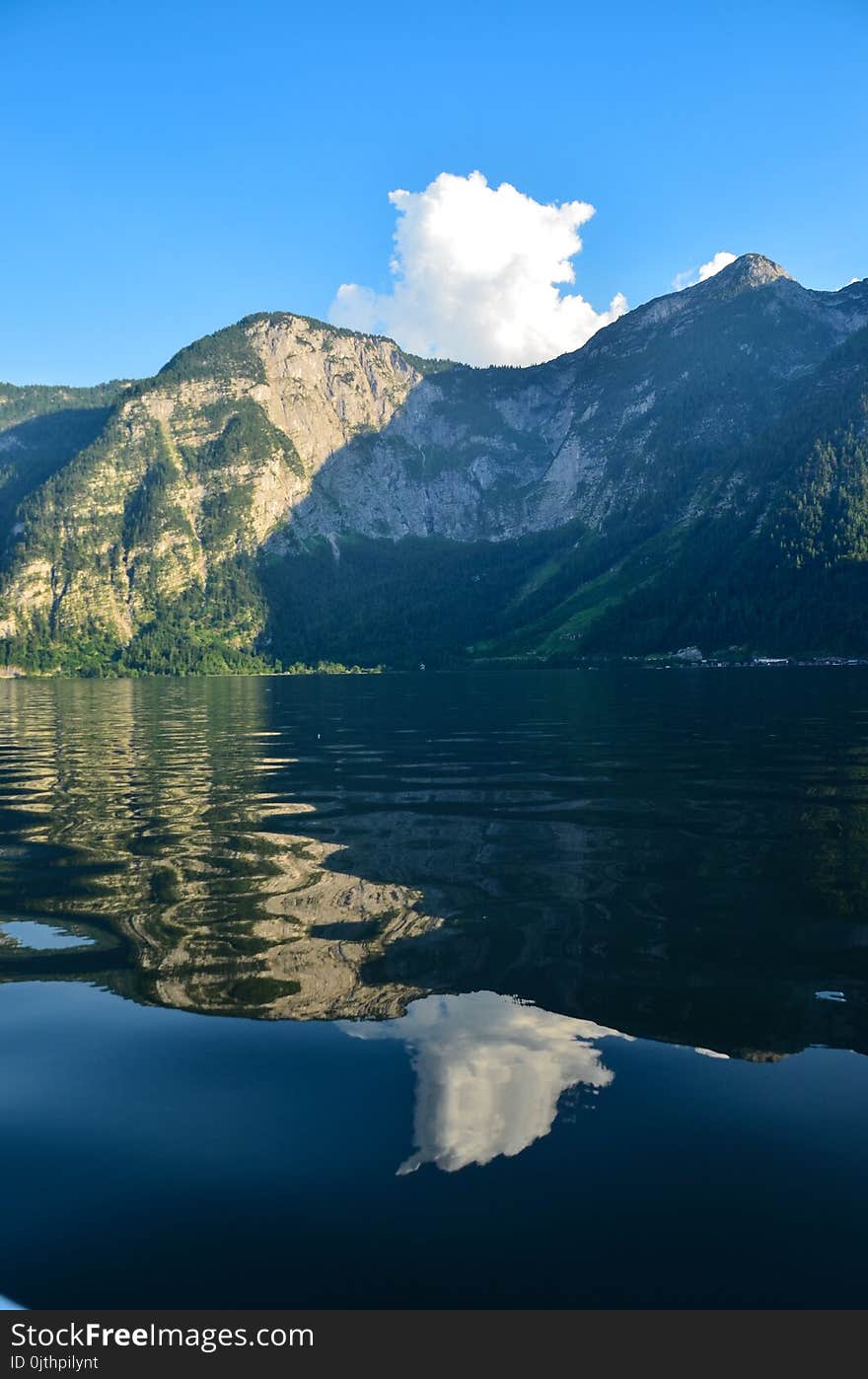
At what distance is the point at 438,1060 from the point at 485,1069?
Result: 81cm

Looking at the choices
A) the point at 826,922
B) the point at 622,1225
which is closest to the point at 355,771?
the point at 826,922

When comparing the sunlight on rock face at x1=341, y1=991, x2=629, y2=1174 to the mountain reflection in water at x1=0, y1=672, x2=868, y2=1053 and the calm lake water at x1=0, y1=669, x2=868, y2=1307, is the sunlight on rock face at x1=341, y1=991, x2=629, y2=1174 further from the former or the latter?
the mountain reflection in water at x1=0, y1=672, x2=868, y2=1053

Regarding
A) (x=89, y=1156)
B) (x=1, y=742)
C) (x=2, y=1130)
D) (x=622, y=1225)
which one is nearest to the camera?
(x=622, y=1225)

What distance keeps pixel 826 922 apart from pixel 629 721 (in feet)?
A: 203

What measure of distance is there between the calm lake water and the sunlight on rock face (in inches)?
2.3

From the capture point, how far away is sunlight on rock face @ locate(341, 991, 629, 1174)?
11086 mm

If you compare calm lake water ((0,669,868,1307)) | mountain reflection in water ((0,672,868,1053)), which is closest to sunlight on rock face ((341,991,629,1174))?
calm lake water ((0,669,868,1307))

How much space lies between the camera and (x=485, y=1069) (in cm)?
1284

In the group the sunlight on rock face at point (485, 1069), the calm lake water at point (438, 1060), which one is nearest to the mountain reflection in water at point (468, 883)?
the calm lake water at point (438, 1060)

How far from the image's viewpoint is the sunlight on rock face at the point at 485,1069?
36.4ft

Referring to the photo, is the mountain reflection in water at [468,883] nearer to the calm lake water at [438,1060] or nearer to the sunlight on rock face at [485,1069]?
the calm lake water at [438,1060]

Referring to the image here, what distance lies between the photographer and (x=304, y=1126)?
11.3 metres

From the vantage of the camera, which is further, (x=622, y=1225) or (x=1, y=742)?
(x=1, y=742)
